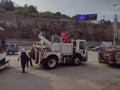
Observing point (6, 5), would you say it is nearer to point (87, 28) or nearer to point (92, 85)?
point (87, 28)

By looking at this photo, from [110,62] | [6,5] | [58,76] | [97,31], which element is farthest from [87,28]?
[58,76]

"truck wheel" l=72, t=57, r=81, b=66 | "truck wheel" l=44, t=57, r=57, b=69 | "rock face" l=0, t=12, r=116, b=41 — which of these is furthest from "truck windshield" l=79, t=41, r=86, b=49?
→ "rock face" l=0, t=12, r=116, b=41

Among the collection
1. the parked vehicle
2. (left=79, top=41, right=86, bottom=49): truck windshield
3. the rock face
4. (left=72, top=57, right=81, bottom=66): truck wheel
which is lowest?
(left=72, top=57, right=81, bottom=66): truck wheel

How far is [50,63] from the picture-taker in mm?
15797

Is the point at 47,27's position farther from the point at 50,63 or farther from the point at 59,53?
the point at 50,63

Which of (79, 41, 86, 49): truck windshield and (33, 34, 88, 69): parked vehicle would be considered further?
(79, 41, 86, 49): truck windshield

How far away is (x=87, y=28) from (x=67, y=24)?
964cm

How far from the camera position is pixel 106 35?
8206 cm

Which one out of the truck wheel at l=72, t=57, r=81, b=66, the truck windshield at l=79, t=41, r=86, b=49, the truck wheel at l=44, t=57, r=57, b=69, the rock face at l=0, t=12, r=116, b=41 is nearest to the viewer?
the truck wheel at l=44, t=57, r=57, b=69

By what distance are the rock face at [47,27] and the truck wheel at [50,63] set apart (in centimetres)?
3235

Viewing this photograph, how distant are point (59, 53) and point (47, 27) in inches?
2011

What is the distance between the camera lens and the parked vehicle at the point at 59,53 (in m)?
15.6

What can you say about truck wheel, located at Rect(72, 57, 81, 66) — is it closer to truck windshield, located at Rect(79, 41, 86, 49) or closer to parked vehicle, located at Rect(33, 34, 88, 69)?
parked vehicle, located at Rect(33, 34, 88, 69)

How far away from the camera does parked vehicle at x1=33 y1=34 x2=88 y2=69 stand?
1559cm
